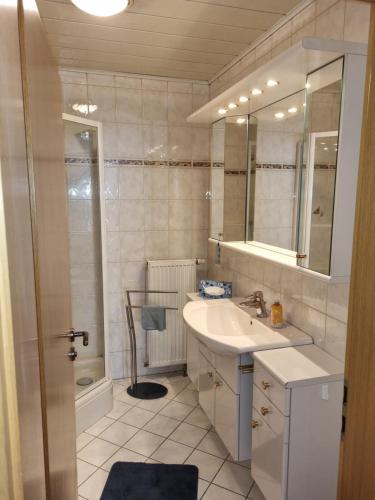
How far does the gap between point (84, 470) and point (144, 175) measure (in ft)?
6.89

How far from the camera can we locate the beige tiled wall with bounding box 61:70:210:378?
9.36 ft

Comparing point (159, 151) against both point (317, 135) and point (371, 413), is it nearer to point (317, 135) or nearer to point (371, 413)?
point (317, 135)

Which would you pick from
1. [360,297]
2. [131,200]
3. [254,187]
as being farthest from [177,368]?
[360,297]

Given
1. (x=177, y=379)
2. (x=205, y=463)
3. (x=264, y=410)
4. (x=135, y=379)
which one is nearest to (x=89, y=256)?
(x=135, y=379)

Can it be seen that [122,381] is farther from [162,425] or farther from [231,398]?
[231,398]

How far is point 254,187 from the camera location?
7.86 feet

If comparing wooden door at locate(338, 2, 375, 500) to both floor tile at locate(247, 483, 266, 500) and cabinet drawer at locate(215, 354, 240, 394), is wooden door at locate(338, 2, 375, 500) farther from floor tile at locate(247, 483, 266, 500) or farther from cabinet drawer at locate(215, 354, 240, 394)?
floor tile at locate(247, 483, 266, 500)

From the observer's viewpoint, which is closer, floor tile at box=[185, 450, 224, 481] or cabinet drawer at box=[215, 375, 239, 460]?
cabinet drawer at box=[215, 375, 239, 460]

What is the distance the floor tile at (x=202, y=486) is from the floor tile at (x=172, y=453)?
18cm

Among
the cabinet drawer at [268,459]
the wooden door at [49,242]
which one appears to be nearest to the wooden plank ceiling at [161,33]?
the wooden door at [49,242]

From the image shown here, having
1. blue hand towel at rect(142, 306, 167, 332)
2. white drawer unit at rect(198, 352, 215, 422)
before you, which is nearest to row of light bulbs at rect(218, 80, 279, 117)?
blue hand towel at rect(142, 306, 167, 332)

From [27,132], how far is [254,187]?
1764 mm

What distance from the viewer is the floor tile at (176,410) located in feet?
8.66

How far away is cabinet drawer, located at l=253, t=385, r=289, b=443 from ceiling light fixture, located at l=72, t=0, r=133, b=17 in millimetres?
1873
